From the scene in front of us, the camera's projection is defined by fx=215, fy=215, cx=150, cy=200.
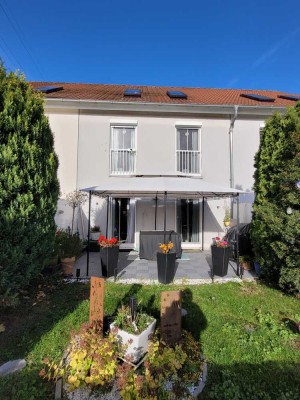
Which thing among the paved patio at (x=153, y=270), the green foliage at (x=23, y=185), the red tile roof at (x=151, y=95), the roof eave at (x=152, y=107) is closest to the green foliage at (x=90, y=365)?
the green foliage at (x=23, y=185)

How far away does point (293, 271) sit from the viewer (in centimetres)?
448

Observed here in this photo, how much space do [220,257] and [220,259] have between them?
0.19 feet

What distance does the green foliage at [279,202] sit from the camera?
452 centimetres

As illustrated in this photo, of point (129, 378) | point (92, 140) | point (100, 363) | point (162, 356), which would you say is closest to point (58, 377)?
point (100, 363)

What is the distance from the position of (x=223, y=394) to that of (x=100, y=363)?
1360 millimetres

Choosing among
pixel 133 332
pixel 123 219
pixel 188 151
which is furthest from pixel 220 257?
pixel 188 151

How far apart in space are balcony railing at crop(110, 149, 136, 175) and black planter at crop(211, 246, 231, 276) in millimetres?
5147

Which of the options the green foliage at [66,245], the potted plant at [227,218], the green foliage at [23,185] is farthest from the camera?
the potted plant at [227,218]

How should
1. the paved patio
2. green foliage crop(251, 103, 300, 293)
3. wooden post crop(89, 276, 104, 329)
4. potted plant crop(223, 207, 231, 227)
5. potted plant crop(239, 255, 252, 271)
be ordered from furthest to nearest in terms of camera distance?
1. potted plant crop(223, 207, 231, 227)
2. potted plant crop(239, 255, 252, 271)
3. the paved patio
4. green foliage crop(251, 103, 300, 293)
5. wooden post crop(89, 276, 104, 329)

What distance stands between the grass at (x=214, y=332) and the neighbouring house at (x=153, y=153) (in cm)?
444

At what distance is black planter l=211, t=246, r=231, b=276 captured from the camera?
5.81 m

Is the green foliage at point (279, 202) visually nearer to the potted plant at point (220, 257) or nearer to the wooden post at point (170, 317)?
the potted plant at point (220, 257)

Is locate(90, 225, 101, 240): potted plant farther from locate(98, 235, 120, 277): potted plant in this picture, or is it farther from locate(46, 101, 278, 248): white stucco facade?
locate(98, 235, 120, 277): potted plant

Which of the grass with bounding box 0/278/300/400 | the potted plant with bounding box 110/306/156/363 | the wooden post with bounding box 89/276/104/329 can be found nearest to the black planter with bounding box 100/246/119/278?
the grass with bounding box 0/278/300/400
